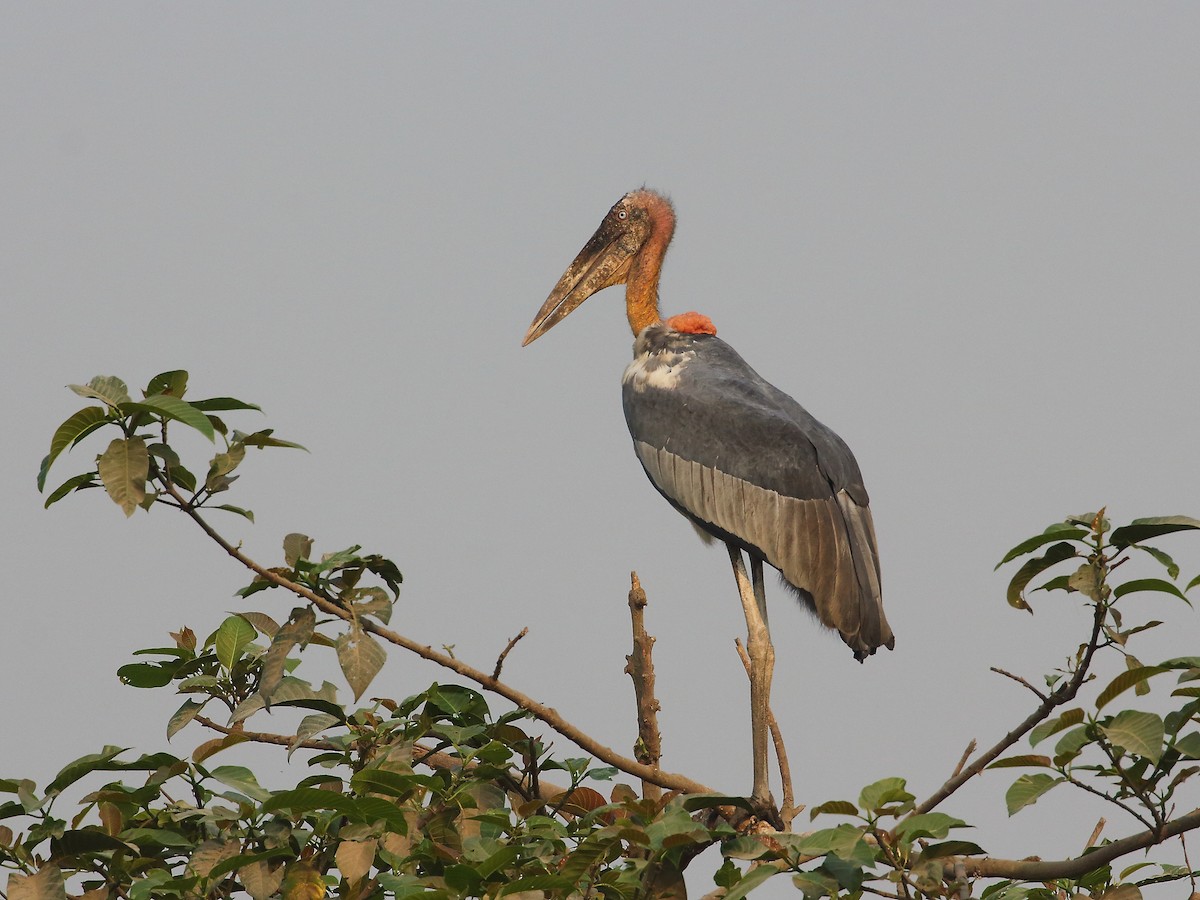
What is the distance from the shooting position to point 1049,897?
17.7ft

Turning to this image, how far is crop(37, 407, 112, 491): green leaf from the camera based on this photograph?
4500 millimetres

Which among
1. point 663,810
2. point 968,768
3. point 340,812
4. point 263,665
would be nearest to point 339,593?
point 263,665

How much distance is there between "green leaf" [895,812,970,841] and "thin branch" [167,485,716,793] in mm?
1675

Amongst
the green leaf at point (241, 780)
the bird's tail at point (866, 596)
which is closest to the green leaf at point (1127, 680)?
the green leaf at point (241, 780)

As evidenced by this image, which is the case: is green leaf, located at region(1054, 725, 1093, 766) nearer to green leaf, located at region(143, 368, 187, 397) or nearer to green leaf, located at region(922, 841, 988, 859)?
green leaf, located at region(922, 841, 988, 859)

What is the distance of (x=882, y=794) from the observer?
4.14 m

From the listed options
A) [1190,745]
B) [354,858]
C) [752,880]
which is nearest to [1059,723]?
[1190,745]

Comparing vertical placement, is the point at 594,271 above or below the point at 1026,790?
above

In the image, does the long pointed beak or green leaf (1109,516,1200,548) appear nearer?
green leaf (1109,516,1200,548)

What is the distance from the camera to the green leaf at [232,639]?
530 cm

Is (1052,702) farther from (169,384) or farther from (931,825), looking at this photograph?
(169,384)

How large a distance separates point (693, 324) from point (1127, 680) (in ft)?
17.9

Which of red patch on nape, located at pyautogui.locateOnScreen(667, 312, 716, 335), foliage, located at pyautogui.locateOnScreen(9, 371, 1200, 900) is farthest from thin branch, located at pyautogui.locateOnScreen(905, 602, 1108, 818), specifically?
red patch on nape, located at pyautogui.locateOnScreen(667, 312, 716, 335)

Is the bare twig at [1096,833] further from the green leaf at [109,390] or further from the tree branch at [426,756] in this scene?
the green leaf at [109,390]
